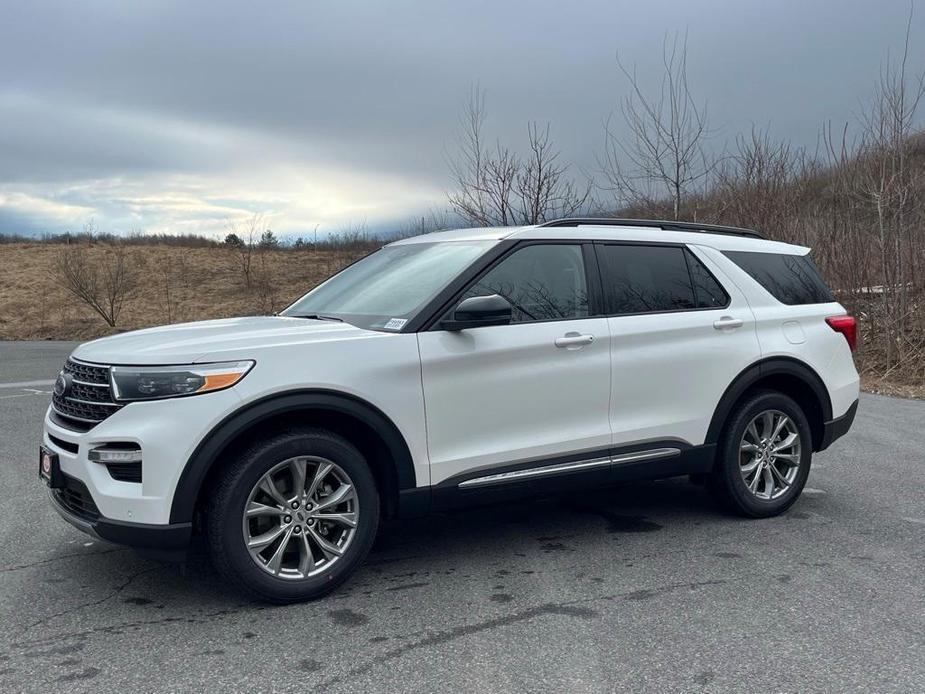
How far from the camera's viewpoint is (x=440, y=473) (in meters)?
4.07

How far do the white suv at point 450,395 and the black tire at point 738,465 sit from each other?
0.01 metres

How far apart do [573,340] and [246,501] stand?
1879mm

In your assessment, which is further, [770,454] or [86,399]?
[770,454]

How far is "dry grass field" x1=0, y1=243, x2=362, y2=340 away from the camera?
33125 mm

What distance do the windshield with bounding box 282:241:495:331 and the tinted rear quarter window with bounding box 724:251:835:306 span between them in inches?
75.2

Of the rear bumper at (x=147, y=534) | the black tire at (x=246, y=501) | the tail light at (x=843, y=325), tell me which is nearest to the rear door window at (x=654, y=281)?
the tail light at (x=843, y=325)

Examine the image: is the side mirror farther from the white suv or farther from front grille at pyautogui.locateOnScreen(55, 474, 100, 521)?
front grille at pyautogui.locateOnScreen(55, 474, 100, 521)

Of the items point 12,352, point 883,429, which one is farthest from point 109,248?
point 883,429

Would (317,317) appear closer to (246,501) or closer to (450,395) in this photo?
(450,395)

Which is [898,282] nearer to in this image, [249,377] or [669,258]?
[669,258]

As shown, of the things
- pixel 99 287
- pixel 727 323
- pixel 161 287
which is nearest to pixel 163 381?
pixel 727 323

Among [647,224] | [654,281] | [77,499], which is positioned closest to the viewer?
[77,499]

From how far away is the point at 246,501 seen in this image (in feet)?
12.0

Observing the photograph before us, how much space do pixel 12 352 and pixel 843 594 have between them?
21.2 m
